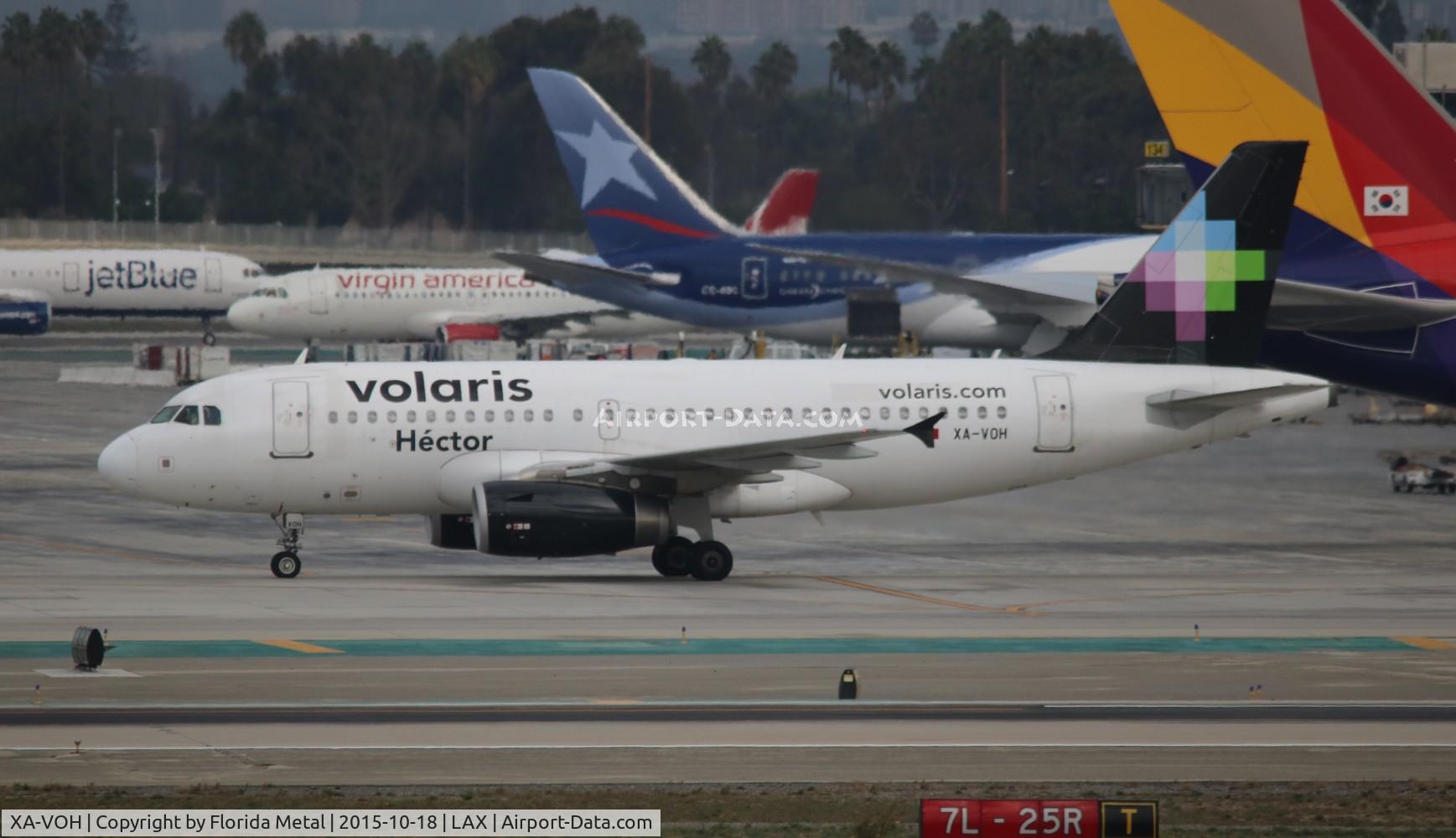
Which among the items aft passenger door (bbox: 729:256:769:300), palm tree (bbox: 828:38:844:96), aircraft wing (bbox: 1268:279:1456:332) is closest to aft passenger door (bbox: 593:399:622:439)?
aircraft wing (bbox: 1268:279:1456:332)

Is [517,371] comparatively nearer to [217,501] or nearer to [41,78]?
[217,501]

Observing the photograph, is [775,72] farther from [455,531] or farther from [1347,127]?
[455,531]

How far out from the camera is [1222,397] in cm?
3581

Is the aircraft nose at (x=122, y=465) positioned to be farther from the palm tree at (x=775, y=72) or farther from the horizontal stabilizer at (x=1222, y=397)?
the palm tree at (x=775, y=72)

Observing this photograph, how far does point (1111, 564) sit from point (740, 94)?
16461 centimetres

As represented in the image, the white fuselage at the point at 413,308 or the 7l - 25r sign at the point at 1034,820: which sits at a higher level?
the white fuselage at the point at 413,308

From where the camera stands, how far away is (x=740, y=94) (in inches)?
7805

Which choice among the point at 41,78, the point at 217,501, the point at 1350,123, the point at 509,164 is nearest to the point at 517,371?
the point at 217,501

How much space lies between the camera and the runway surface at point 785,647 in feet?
68.1

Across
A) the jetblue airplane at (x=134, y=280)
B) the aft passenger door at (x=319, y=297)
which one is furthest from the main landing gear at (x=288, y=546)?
the jetblue airplane at (x=134, y=280)

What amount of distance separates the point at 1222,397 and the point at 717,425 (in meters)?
9.06

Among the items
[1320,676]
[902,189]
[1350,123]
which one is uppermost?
[902,189]

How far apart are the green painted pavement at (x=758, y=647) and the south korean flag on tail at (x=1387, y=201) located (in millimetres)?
9582
